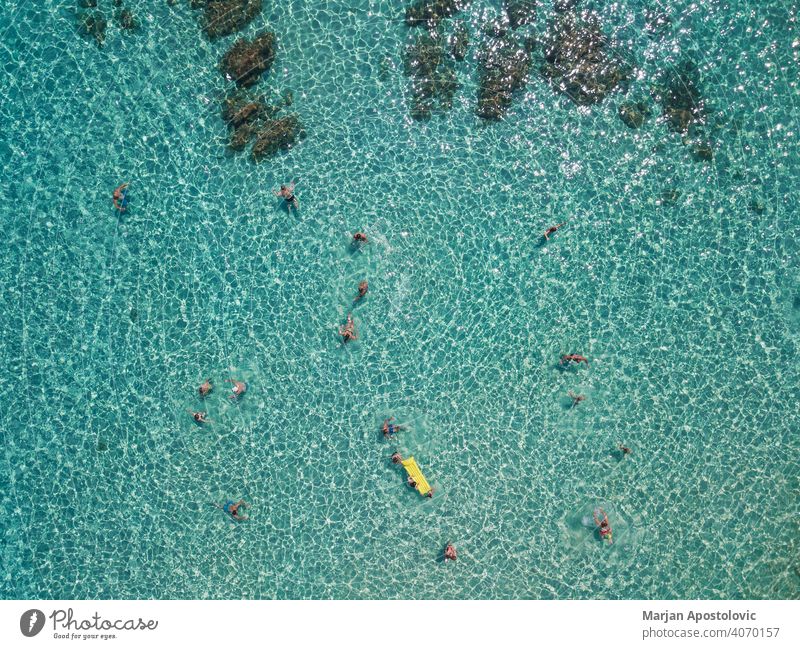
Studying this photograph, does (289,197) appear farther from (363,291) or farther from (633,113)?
(633,113)

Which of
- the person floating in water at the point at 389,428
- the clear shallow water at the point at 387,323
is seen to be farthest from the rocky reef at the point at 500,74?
the person floating in water at the point at 389,428

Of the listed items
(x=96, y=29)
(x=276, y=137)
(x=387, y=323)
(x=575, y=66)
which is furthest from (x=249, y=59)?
(x=575, y=66)

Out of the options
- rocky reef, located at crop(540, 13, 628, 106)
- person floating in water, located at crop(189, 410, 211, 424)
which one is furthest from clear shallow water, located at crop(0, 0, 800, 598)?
rocky reef, located at crop(540, 13, 628, 106)

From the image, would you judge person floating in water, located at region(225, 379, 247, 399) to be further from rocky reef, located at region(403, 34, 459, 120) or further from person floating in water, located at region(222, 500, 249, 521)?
rocky reef, located at region(403, 34, 459, 120)

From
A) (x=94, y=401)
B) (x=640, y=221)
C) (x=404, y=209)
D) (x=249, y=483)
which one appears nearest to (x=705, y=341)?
(x=640, y=221)

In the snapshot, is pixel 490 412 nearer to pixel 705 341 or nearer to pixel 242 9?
pixel 705 341
